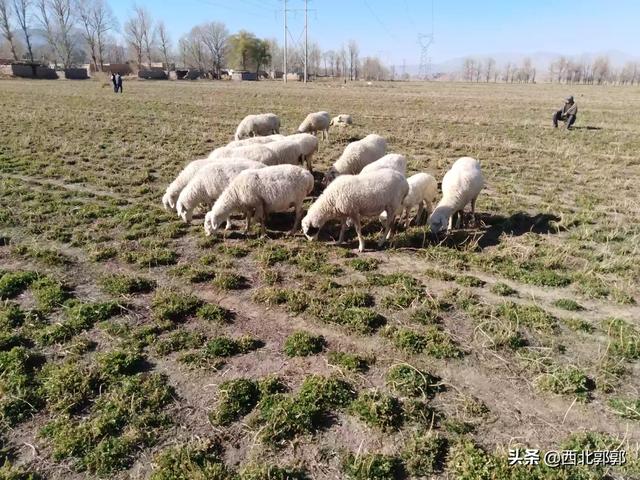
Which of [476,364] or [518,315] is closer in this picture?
[476,364]

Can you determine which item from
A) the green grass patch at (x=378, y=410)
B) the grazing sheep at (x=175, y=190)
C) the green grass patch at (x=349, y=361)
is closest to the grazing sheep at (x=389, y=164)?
the grazing sheep at (x=175, y=190)

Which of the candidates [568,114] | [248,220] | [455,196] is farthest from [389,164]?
[568,114]

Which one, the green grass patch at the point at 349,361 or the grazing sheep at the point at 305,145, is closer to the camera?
the green grass patch at the point at 349,361

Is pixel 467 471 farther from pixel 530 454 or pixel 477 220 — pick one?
pixel 477 220

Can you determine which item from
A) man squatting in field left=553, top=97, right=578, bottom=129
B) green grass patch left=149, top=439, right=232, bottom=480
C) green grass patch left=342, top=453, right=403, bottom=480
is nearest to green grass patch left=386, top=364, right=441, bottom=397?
green grass patch left=342, top=453, right=403, bottom=480

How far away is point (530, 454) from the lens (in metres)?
4.19

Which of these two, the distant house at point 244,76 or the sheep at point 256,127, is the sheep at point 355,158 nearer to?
the sheep at point 256,127

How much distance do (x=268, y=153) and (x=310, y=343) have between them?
7281 millimetres

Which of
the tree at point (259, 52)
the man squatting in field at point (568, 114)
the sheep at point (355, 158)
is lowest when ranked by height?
the sheep at point (355, 158)

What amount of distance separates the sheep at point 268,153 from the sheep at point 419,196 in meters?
3.96

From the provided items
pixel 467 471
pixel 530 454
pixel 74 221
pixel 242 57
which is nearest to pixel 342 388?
pixel 467 471

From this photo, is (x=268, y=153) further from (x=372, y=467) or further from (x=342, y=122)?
(x=342, y=122)

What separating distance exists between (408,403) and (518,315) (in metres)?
2.66

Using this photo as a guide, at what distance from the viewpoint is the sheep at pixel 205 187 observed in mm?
10016
